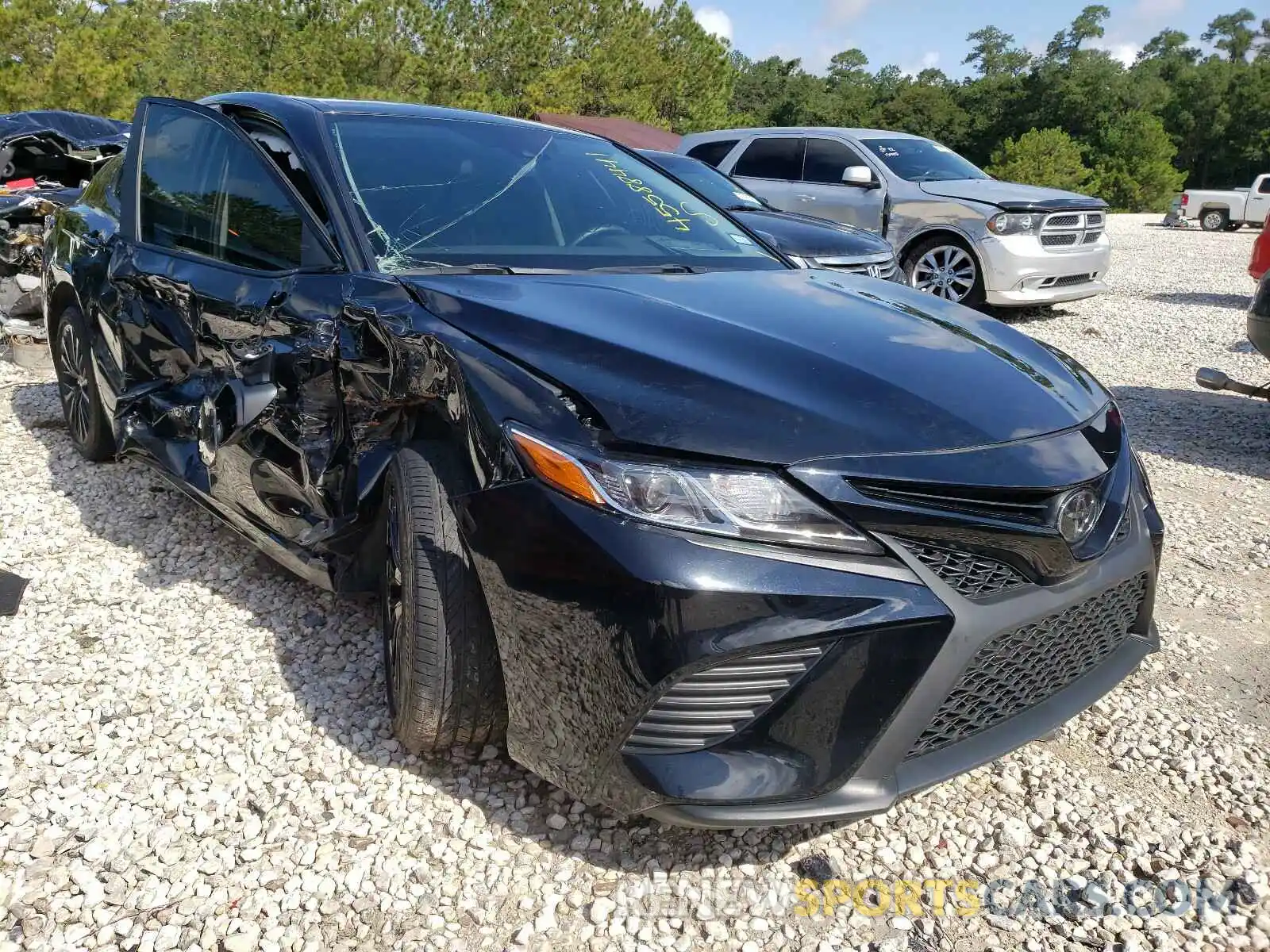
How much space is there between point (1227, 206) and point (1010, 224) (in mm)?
23387

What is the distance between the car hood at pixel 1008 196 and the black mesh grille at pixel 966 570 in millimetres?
7367

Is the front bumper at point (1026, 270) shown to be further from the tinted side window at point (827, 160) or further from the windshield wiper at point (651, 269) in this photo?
the windshield wiper at point (651, 269)

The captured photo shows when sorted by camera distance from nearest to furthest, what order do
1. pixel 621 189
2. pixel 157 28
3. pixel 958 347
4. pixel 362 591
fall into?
pixel 958 347, pixel 362 591, pixel 621 189, pixel 157 28

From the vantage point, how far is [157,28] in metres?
24.8

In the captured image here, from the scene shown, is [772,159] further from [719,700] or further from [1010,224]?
[719,700]

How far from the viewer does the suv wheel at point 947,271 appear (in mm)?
8625

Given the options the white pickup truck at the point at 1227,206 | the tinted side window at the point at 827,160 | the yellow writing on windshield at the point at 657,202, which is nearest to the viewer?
the yellow writing on windshield at the point at 657,202

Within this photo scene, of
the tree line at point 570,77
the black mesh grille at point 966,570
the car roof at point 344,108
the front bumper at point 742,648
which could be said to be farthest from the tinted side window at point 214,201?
the tree line at point 570,77

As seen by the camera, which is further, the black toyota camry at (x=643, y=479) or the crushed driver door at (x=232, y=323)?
the crushed driver door at (x=232, y=323)

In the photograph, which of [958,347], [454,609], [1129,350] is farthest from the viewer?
[1129,350]

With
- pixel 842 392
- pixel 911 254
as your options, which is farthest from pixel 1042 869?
pixel 911 254

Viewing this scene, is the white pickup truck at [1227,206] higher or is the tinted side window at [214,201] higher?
the white pickup truck at [1227,206]

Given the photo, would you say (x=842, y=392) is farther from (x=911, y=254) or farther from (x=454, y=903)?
(x=911, y=254)

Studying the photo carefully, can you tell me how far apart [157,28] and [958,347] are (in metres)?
28.3
